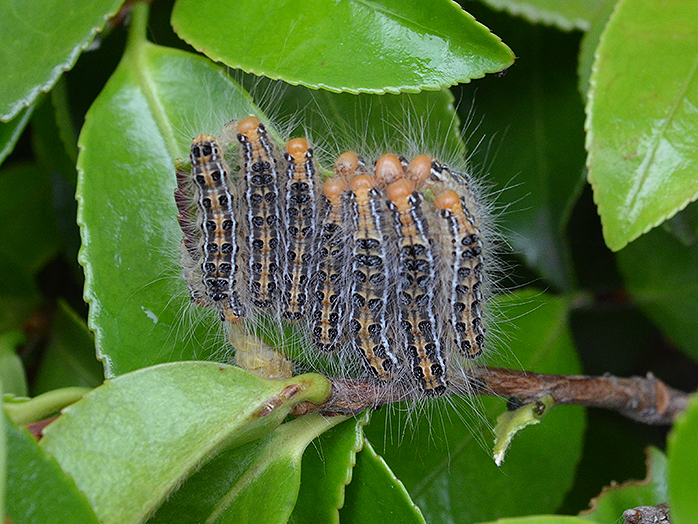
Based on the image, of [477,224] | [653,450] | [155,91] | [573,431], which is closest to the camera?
[477,224]

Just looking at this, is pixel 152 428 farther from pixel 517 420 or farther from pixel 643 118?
pixel 643 118

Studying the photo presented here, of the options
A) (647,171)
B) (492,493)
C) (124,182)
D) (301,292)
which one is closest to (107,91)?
(124,182)

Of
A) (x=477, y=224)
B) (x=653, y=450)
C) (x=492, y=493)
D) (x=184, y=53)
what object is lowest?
(x=492, y=493)

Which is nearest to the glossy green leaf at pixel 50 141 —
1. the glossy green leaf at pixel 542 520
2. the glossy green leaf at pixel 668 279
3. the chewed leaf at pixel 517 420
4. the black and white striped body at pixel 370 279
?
the black and white striped body at pixel 370 279

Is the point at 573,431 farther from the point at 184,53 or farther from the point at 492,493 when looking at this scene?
the point at 184,53

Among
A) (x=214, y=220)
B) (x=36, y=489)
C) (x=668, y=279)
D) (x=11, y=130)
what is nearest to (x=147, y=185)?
(x=214, y=220)

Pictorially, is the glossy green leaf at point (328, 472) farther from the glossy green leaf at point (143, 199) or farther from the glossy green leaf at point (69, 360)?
the glossy green leaf at point (69, 360)
